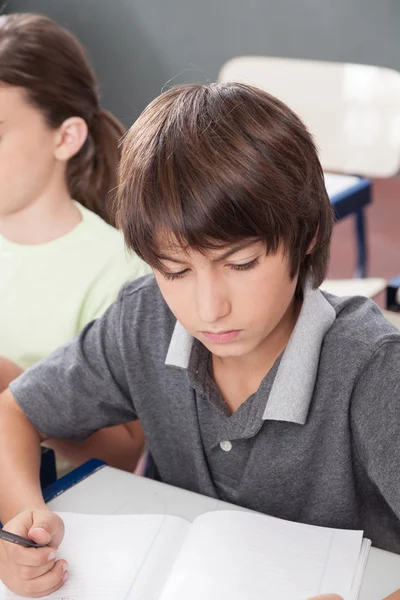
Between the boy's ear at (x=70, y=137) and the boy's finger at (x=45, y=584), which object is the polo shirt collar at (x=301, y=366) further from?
the boy's ear at (x=70, y=137)

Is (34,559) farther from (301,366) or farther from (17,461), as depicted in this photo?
(301,366)

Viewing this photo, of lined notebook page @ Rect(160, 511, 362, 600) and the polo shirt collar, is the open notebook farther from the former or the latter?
the polo shirt collar

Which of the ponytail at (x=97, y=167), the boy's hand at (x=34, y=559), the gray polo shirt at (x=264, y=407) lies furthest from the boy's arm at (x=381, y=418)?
the ponytail at (x=97, y=167)

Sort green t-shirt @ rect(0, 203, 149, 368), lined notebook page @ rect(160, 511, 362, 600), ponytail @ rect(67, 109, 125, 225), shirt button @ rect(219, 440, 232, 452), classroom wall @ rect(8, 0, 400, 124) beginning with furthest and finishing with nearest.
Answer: classroom wall @ rect(8, 0, 400, 124) < ponytail @ rect(67, 109, 125, 225) < green t-shirt @ rect(0, 203, 149, 368) < shirt button @ rect(219, 440, 232, 452) < lined notebook page @ rect(160, 511, 362, 600)

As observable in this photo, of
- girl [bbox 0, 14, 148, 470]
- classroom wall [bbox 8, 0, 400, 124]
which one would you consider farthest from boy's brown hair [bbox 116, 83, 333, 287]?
classroom wall [bbox 8, 0, 400, 124]

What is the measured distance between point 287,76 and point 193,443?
1569mm

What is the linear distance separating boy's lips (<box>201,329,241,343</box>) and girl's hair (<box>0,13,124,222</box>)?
0.66 meters

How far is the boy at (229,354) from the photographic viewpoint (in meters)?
0.83

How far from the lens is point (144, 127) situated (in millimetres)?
892

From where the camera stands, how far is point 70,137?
1.45m

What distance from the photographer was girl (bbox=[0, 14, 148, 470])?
1.37m

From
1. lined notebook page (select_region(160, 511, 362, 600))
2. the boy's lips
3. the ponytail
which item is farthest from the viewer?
the ponytail

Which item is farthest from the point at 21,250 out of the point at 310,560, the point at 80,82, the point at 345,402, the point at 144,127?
the point at 310,560

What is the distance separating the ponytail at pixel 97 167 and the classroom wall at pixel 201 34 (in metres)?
1.75
